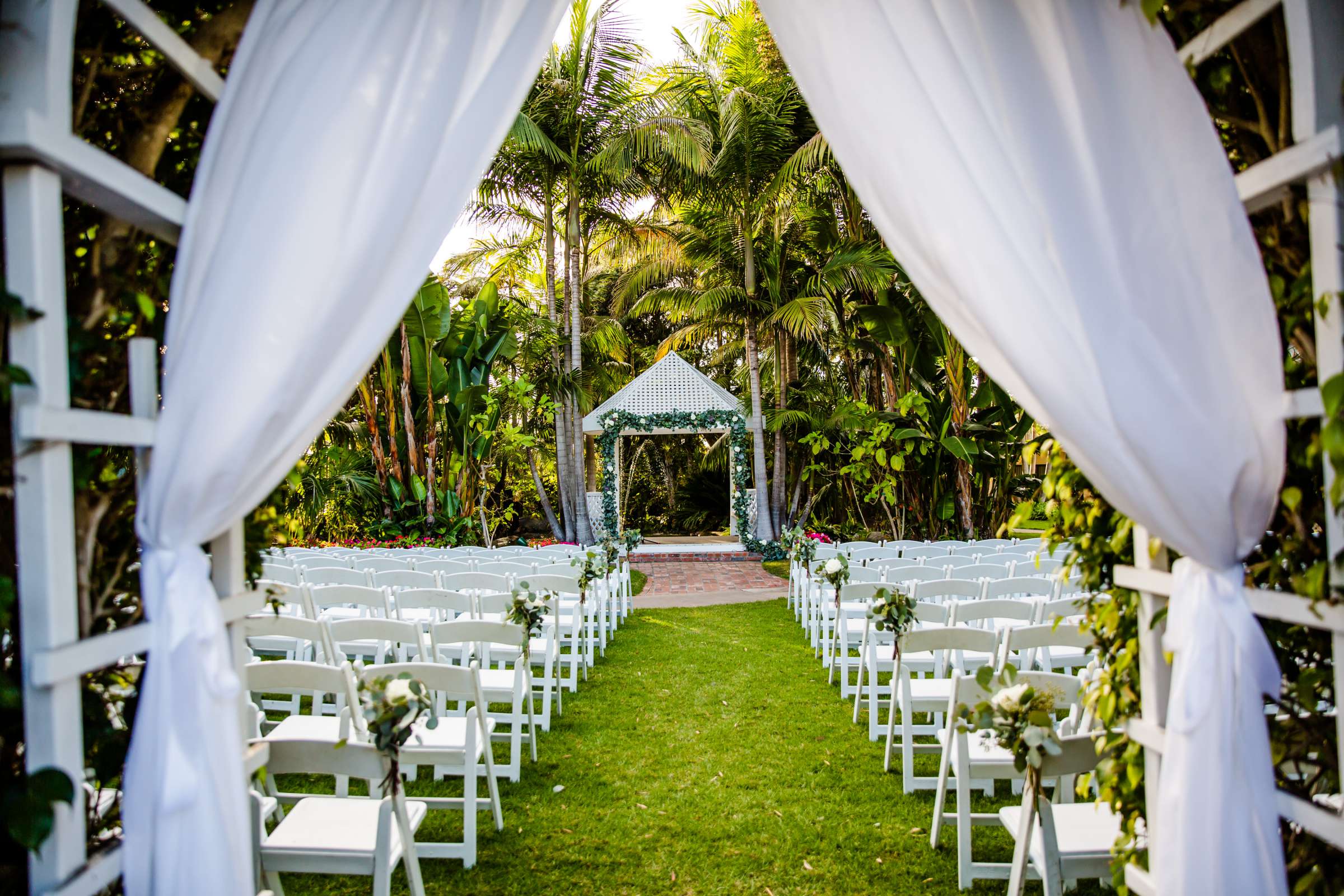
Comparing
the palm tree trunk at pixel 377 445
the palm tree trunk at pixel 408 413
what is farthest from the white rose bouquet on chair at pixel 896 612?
the palm tree trunk at pixel 377 445

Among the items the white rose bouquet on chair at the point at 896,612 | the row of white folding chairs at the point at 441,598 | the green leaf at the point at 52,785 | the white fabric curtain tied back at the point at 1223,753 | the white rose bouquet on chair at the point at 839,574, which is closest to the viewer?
the green leaf at the point at 52,785

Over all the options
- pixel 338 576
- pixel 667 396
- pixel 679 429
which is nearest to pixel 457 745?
pixel 338 576

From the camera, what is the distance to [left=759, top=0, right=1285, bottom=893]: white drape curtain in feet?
6.22

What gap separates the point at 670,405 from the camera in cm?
1494

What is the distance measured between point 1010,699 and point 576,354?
13.3 metres

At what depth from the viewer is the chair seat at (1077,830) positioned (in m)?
2.48

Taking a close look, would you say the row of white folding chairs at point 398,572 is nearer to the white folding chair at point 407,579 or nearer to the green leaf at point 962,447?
the white folding chair at point 407,579

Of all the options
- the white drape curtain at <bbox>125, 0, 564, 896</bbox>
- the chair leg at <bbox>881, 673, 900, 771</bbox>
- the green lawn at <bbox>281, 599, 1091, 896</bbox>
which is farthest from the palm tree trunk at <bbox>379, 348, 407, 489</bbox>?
the white drape curtain at <bbox>125, 0, 564, 896</bbox>

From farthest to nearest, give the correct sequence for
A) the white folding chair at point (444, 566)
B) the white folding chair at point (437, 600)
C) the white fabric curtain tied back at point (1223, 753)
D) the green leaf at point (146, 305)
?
the white folding chair at point (444, 566), the white folding chair at point (437, 600), the green leaf at point (146, 305), the white fabric curtain tied back at point (1223, 753)

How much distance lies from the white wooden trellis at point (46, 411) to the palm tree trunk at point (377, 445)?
426 inches

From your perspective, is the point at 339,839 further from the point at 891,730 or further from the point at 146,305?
the point at 891,730

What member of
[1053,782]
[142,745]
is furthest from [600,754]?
[142,745]

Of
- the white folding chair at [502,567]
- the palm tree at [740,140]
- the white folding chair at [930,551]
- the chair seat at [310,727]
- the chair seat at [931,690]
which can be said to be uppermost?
the palm tree at [740,140]

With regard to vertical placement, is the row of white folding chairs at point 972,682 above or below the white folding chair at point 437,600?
below
